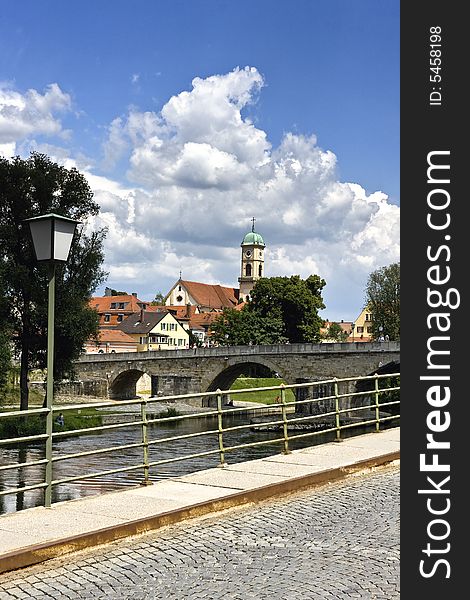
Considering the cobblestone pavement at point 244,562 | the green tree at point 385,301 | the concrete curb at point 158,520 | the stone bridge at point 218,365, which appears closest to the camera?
the cobblestone pavement at point 244,562

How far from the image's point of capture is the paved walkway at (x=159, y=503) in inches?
301

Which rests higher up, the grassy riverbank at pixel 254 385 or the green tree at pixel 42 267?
the green tree at pixel 42 267

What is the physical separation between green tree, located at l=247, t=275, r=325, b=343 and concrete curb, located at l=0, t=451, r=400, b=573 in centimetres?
6380

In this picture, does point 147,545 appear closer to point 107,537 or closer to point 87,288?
point 107,537

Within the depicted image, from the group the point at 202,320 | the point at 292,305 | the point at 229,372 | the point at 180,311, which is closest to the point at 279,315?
the point at 292,305

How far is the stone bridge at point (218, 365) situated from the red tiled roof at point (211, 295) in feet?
226

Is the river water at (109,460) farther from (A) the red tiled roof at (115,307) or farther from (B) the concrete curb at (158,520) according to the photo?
(A) the red tiled roof at (115,307)

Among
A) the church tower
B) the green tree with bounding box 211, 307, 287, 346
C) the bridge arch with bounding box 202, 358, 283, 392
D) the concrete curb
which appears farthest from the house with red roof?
the concrete curb

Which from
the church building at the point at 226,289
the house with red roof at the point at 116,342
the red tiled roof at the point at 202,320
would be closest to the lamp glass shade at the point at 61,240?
the house with red roof at the point at 116,342

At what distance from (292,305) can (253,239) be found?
72291 millimetres

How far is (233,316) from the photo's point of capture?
7750cm

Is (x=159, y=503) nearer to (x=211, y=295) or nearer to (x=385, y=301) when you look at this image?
(x=385, y=301)

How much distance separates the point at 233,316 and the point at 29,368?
37.6m

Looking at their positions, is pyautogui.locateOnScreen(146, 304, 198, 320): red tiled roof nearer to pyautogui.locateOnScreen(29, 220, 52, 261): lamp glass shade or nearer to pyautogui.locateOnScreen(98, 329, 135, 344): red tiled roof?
pyautogui.locateOnScreen(98, 329, 135, 344): red tiled roof
